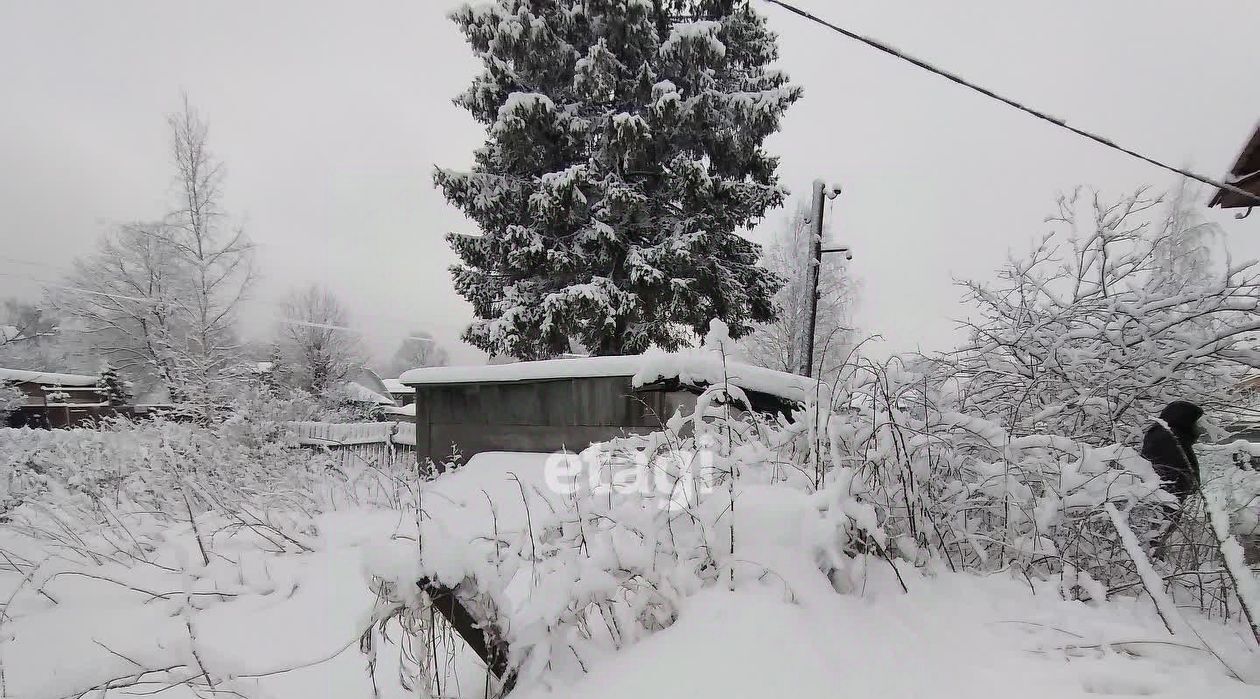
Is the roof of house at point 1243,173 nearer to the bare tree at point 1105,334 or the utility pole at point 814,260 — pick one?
the bare tree at point 1105,334

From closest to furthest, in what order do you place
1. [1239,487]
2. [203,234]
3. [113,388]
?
[1239,487]
[203,234]
[113,388]

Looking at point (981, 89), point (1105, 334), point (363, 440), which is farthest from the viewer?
point (363, 440)

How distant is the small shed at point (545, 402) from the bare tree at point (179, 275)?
10.1 m

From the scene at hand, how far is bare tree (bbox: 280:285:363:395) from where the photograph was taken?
23.1 metres

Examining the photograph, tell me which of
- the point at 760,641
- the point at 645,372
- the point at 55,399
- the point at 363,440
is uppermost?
the point at 645,372

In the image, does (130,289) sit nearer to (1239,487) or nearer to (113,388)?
(113,388)

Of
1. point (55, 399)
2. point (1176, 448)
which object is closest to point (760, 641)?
point (1176, 448)

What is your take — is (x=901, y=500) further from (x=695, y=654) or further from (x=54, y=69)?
(x=54, y=69)

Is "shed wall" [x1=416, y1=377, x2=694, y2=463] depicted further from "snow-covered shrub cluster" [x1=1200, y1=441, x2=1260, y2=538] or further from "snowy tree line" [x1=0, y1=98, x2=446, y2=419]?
"snowy tree line" [x1=0, y1=98, x2=446, y2=419]

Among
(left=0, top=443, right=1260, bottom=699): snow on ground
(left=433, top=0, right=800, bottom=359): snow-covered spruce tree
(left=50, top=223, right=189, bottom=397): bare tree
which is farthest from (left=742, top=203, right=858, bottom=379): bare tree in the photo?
(left=50, top=223, right=189, bottom=397): bare tree

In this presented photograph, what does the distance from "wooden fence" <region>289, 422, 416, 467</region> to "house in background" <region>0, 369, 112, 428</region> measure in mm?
9259

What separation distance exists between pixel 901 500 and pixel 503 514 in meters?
2.18

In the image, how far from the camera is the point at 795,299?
19.7 metres

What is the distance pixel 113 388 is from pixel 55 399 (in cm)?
468
